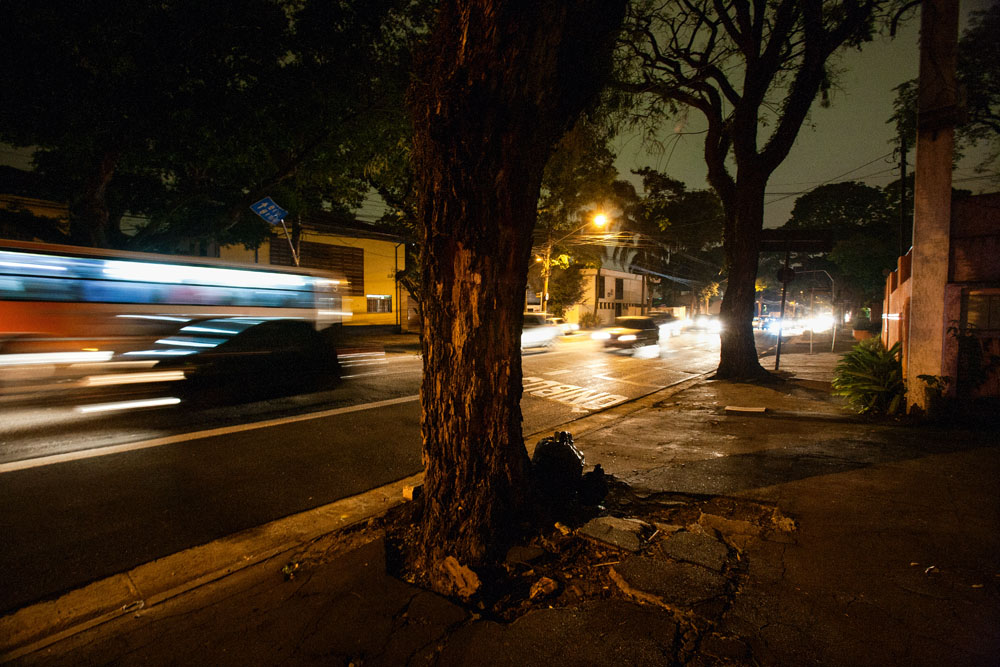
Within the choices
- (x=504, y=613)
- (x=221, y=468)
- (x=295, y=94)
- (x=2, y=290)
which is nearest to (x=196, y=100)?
(x=295, y=94)

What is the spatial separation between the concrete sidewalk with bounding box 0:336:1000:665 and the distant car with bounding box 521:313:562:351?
582 inches

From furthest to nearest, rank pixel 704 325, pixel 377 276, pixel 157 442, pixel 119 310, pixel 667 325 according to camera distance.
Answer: pixel 704 325, pixel 667 325, pixel 377 276, pixel 119 310, pixel 157 442

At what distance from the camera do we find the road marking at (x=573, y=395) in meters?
9.48

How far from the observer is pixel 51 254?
824 centimetres

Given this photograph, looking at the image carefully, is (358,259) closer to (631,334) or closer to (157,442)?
(631,334)

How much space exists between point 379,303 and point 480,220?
25.9 m

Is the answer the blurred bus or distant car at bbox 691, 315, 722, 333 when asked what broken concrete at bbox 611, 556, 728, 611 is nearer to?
the blurred bus

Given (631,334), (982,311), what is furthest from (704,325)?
(982,311)

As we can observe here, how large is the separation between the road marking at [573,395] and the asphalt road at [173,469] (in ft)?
0.31

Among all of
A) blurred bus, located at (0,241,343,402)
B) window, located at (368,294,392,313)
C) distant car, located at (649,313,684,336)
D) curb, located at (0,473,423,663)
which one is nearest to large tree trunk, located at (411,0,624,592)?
curb, located at (0,473,423,663)

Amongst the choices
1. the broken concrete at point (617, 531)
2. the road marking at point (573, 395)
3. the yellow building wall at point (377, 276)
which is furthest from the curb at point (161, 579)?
the yellow building wall at point (377, 276)

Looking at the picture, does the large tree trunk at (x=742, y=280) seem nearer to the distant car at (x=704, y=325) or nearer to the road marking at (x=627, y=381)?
the road marking at (x=627, y=381)

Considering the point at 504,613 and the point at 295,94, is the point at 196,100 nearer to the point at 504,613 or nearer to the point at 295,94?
the point at 295,94

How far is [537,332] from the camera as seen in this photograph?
20.0 meters
